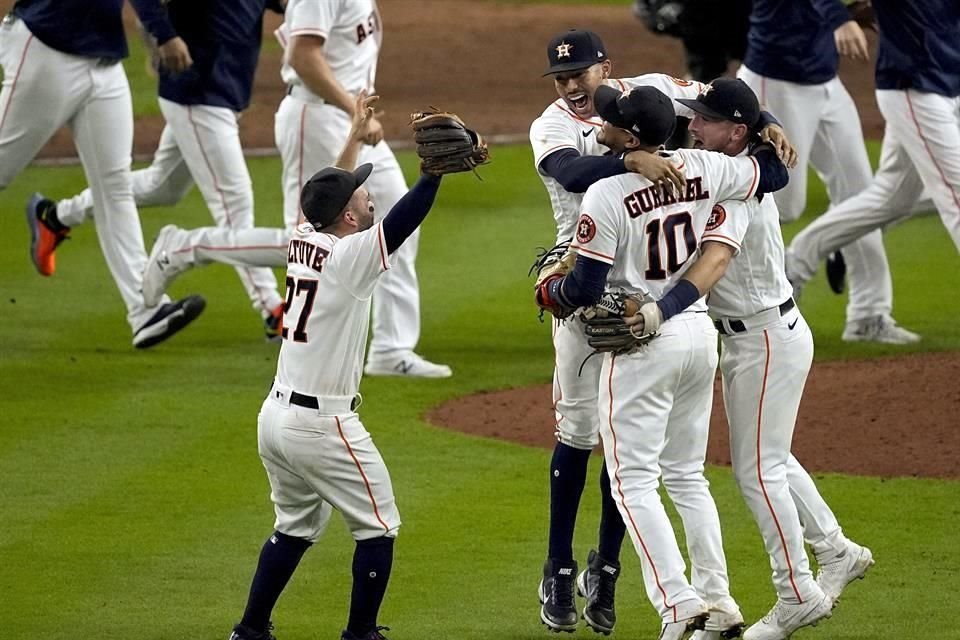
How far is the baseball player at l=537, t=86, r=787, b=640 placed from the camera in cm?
514

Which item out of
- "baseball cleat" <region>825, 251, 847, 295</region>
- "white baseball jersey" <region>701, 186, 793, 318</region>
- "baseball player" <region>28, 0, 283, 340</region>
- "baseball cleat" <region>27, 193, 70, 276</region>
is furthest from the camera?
"baseball cleat" <region>825, 251, 847, 295</region>

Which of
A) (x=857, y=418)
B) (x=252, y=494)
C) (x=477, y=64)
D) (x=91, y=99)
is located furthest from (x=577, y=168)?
(x=477, y=64)

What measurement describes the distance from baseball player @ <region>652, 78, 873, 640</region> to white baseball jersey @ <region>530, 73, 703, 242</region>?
37 cm

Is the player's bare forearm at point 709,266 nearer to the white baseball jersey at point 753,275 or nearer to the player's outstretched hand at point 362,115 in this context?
the white baseball jersey at point 753,275

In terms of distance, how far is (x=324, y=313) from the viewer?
5281mm

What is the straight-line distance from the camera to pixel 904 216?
941cm

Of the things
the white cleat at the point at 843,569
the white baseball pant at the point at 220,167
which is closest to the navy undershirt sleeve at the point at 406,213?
the white cleat at the point at 843,569

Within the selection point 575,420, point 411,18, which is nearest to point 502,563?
point 575,420

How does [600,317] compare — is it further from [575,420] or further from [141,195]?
[141,195]

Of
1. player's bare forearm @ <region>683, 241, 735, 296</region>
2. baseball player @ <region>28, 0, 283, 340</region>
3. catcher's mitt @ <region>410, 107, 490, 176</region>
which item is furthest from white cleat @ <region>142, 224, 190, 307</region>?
player's bare forearm @ <region>683, 241, 735, 296</region>

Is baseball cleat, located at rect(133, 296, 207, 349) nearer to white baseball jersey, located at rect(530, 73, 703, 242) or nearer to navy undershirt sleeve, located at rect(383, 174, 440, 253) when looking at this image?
white baseball jersey, located at rect(530, 73, 703, 242)

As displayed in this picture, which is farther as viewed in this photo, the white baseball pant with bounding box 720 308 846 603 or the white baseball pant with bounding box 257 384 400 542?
the white baseball pant with bounding box 720 308 846 603

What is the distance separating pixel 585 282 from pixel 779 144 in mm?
863

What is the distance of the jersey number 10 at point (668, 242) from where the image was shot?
521cm
